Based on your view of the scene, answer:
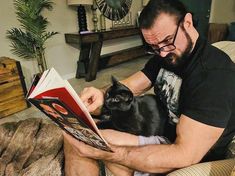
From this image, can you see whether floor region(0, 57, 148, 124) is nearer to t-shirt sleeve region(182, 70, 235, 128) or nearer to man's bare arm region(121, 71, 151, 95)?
man's bare arm region(121, 71, 151, 95)

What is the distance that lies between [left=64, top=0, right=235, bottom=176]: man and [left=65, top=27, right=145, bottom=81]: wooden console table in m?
2.10

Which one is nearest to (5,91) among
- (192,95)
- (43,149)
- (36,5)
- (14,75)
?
(14,75)

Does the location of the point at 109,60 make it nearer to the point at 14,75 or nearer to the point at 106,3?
the point at 106,3

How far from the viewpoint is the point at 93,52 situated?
305 cm

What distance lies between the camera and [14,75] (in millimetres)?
2191

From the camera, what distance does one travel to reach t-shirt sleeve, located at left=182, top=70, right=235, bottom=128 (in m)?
0.69

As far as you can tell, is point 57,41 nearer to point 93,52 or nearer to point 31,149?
point 93,52

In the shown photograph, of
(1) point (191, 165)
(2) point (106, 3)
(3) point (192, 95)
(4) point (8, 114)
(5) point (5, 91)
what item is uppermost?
(2) point (106, 3)

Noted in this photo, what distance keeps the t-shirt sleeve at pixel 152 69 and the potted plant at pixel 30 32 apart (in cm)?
181

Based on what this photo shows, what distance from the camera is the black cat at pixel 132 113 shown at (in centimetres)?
100

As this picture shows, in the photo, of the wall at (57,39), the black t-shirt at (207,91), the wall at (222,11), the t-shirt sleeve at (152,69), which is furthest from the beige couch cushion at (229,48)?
the wall at (222,11)

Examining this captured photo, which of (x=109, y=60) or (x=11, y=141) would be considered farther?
(x=109, y=60)

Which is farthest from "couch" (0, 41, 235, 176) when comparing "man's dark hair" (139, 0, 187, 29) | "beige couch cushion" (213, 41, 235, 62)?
"man's dark hair" (139, 0, 187, 29)

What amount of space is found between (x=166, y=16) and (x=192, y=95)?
300mm
